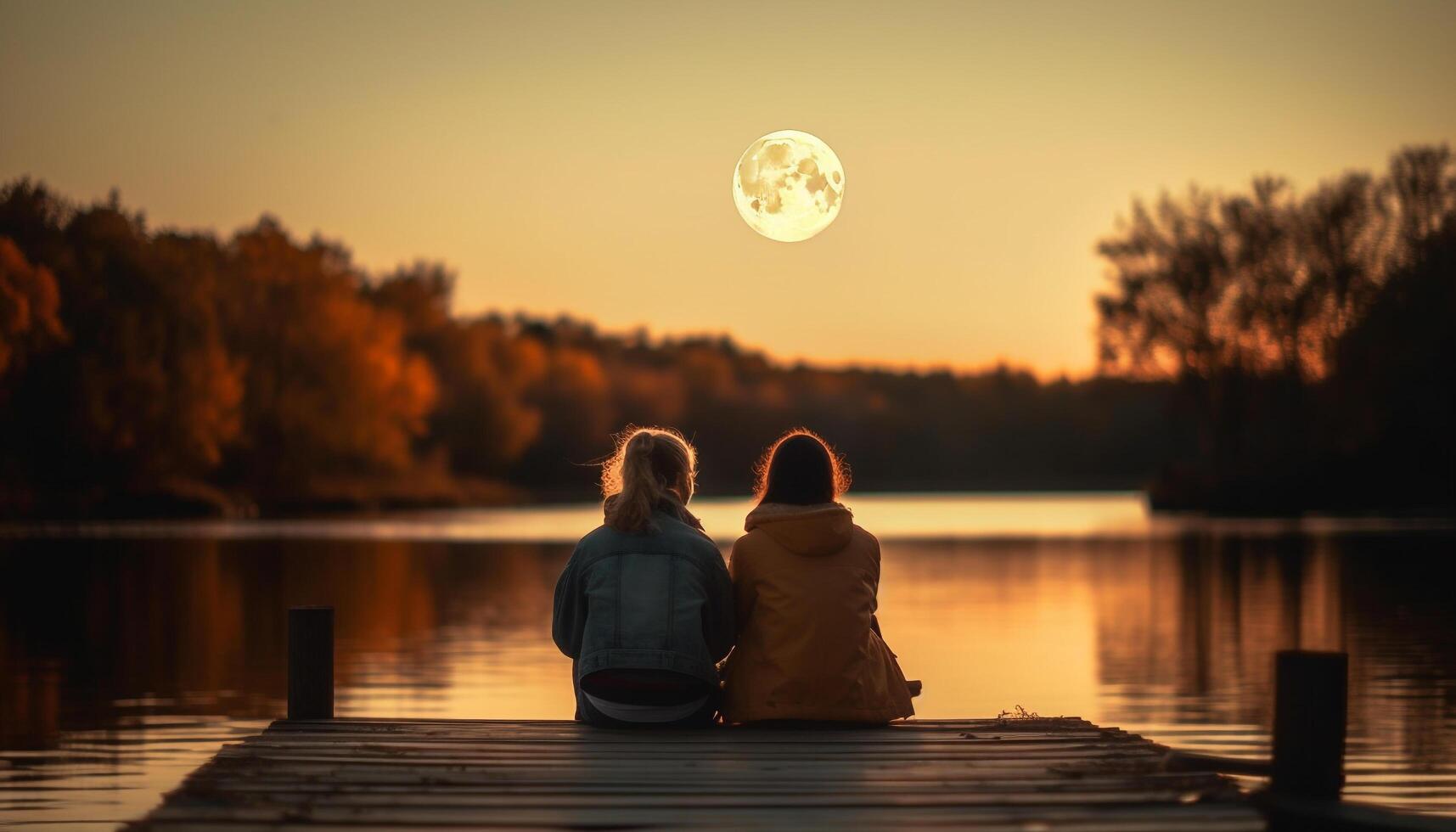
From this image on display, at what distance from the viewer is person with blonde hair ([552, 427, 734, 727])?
20.9ft

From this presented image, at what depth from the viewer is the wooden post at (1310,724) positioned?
5.99 meters

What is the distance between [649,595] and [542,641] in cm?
1102

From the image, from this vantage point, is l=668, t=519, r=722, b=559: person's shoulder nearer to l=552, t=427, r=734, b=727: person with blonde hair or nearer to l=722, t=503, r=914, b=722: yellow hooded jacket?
l=552, t=427, r=734, b=727: person with blonde hair

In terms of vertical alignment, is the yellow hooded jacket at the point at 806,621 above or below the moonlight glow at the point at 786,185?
below

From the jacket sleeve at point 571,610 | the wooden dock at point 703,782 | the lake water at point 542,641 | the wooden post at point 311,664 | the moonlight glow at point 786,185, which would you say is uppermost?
the moonlight glow at point 786,185

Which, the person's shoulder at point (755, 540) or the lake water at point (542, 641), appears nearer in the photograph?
the person's shoulder at point (755, 540)

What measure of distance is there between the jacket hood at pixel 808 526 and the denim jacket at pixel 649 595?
270 millimetres

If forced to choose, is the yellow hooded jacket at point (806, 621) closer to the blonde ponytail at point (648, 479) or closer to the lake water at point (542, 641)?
the blonde ponytail at point (648, 479)

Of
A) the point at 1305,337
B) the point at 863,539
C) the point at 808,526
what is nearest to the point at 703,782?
the point at 808,526

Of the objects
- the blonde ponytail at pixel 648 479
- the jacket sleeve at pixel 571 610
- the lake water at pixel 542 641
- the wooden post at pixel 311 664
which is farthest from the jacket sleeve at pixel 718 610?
the lake water at pixel 542 641

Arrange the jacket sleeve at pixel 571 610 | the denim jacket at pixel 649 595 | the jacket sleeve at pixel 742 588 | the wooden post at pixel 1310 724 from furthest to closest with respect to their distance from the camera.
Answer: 1. the jacket sleeve at pixel 742 588
2. the jacket sleeve at pixel 571 610
3. the denim jacket at pixel 649 595
4. the wooden post at pixel 1310 724

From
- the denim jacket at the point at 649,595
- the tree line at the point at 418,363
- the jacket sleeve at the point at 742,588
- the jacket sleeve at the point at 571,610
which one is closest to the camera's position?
the denim jacket at the point at 649,595

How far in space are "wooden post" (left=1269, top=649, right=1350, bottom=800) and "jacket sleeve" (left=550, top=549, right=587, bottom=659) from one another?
2.67 meters

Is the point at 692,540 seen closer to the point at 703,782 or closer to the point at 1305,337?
the point at 703,782
